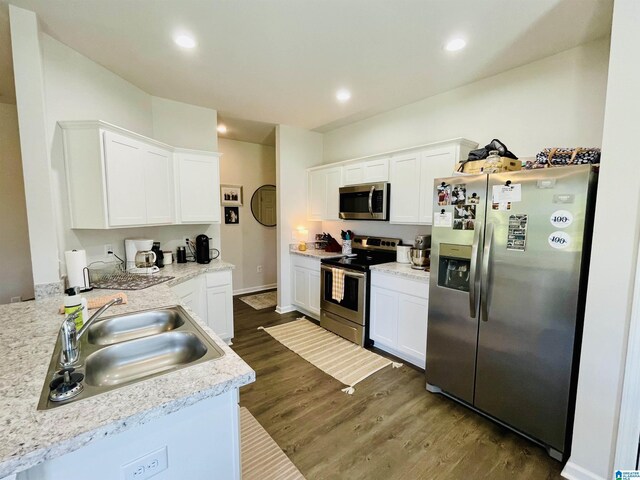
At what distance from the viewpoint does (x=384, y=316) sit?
3.06 meters

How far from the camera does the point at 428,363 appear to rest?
2428mm

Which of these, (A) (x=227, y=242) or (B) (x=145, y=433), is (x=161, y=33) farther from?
(A) (x=227, y=242)

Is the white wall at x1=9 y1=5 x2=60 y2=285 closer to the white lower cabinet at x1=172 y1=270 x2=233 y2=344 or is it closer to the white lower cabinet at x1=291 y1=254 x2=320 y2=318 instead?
the white lower cabinet at x1=172 y1=270 x2=233 y2=344

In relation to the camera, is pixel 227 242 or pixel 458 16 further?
pixel 227 242

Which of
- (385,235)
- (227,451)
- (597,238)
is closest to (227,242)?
(385,235)

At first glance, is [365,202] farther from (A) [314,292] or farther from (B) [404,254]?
(A) [314,292]

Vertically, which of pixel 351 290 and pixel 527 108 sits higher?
pixel 527 108

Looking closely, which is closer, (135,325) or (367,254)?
(135,325)

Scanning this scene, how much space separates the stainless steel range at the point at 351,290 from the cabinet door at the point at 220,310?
113cm

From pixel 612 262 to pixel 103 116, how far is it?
376 centimetres

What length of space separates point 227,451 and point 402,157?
2.96 metres

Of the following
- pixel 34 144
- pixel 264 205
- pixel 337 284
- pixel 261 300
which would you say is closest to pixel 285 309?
pixel 261 300

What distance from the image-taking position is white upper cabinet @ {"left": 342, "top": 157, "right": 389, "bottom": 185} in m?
3.40

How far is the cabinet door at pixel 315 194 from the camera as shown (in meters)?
4.23
